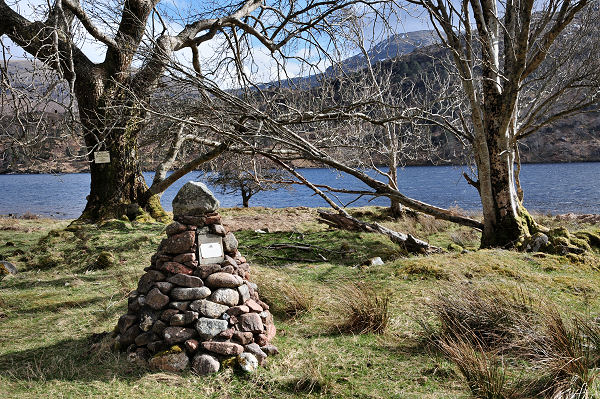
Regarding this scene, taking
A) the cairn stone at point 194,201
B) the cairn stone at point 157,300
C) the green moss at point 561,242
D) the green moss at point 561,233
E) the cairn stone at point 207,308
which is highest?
the cairn stone at point 194,201

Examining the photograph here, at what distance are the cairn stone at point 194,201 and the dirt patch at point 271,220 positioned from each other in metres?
6.17

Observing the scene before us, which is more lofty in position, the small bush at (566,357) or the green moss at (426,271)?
the small bush at (566,357)

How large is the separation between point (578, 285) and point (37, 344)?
6136mm

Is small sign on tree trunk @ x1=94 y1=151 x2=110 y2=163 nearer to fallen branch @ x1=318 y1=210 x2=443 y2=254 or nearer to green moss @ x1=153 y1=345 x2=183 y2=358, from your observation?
fallen branch @ x1=318 y1=210 x2=443 y2=254

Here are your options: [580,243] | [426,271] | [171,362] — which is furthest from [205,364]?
[580,243]

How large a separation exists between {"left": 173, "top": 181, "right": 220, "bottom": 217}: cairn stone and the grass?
4.51ft

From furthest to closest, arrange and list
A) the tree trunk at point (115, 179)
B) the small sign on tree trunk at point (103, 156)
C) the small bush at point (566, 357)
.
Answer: the tree trunk at point (115, 179) < the small sign on tree trunk at point (103, 156) < the small bush at point (566, 357)

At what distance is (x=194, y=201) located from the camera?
12.3 ft

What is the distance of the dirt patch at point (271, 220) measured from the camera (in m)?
11.2

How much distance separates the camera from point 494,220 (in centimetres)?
763

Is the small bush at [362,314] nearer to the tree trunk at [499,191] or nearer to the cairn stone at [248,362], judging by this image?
the cairn stone at [248,362]

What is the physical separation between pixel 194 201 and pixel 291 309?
1.80 m

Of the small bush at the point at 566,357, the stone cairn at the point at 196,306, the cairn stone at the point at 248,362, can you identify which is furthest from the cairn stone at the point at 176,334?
the small bush at the point at 566,357

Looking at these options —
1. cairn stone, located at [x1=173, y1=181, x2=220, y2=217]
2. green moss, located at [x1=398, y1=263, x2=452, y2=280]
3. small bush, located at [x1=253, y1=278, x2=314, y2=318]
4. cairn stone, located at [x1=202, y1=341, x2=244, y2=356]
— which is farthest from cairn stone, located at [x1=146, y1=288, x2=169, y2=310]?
green moss, located at [x1=398, y1=263, x2=452, y2=280]
